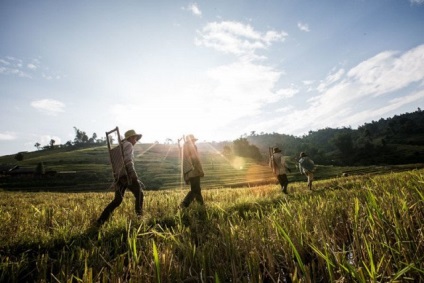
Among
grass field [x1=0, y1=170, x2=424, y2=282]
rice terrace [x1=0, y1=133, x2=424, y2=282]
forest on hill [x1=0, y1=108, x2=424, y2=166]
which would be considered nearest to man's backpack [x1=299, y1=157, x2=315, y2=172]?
rice terrace [x1=0, y1=133, x2=424, y2=282]

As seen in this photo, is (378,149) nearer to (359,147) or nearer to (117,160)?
(359,147)

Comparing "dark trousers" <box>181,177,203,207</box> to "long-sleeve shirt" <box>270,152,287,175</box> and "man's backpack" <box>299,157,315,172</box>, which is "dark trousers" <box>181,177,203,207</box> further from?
"man's backpack" <box>299,157,315,172</box>

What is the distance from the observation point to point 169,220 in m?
5.48

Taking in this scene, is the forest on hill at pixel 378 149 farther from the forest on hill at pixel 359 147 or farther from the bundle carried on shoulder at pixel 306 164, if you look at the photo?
the bundle carried on shoulder at pixel 306 164

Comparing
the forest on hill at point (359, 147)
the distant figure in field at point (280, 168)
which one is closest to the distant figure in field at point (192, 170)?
the distant figure in field at point (280, 168)

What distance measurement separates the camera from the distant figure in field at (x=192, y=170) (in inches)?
287

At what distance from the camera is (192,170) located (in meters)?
7.40

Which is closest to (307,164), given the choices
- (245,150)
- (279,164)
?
(279,164)

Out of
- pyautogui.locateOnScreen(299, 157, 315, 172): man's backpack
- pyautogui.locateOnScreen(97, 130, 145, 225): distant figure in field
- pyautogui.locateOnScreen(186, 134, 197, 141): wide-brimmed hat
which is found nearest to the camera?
pyautogui.locateOnScreen(97, 130, 145, 225): distant figure in field

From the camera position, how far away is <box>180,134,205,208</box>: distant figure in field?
7.28 meters

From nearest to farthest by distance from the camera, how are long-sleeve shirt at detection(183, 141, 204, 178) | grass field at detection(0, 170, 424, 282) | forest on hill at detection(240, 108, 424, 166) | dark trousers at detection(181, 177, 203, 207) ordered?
grass field at detection(0, 170, 424, 282), dark trousers at detection(181, 177, 203, 207), long-sleeve shirt at detection(183, 141, 204, 178), forest on hill at detection(240, 108, 424, 166)

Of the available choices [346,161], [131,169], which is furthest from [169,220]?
[346,161]

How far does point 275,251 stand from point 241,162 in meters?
112

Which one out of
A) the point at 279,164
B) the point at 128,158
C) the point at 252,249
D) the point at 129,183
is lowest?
the point at 252,249
